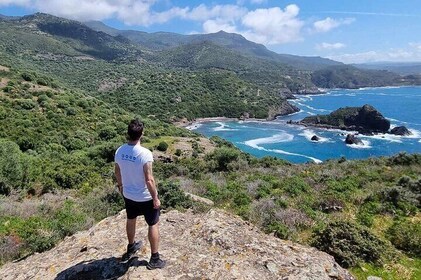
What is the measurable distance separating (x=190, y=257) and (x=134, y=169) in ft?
5.99

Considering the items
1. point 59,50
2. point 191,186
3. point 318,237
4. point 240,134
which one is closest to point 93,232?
point 318,237

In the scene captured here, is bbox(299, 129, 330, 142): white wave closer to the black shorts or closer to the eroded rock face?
the eroded rock face

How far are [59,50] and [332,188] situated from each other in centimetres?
17879

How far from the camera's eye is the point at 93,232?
7.73 metres

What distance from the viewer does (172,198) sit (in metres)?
10.4

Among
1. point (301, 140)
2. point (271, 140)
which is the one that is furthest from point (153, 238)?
point (301, 140)

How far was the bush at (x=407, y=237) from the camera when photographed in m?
8.91

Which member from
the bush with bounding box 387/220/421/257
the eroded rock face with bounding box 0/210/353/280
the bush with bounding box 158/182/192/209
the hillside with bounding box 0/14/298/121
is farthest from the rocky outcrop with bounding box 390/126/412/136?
the eroded rock face with bounding box 0/210/353/280

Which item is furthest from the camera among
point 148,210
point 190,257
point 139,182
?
point 190,257

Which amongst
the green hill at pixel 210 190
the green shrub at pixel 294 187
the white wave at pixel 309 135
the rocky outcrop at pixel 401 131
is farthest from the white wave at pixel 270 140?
the green shrub at pixel 294 187

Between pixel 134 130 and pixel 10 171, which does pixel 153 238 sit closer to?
pixel 134 130

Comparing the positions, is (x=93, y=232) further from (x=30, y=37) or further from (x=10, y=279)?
(x=30, y=37)

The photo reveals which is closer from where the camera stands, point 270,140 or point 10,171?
point 10,171

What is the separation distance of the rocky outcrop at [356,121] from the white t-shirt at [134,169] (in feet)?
344
